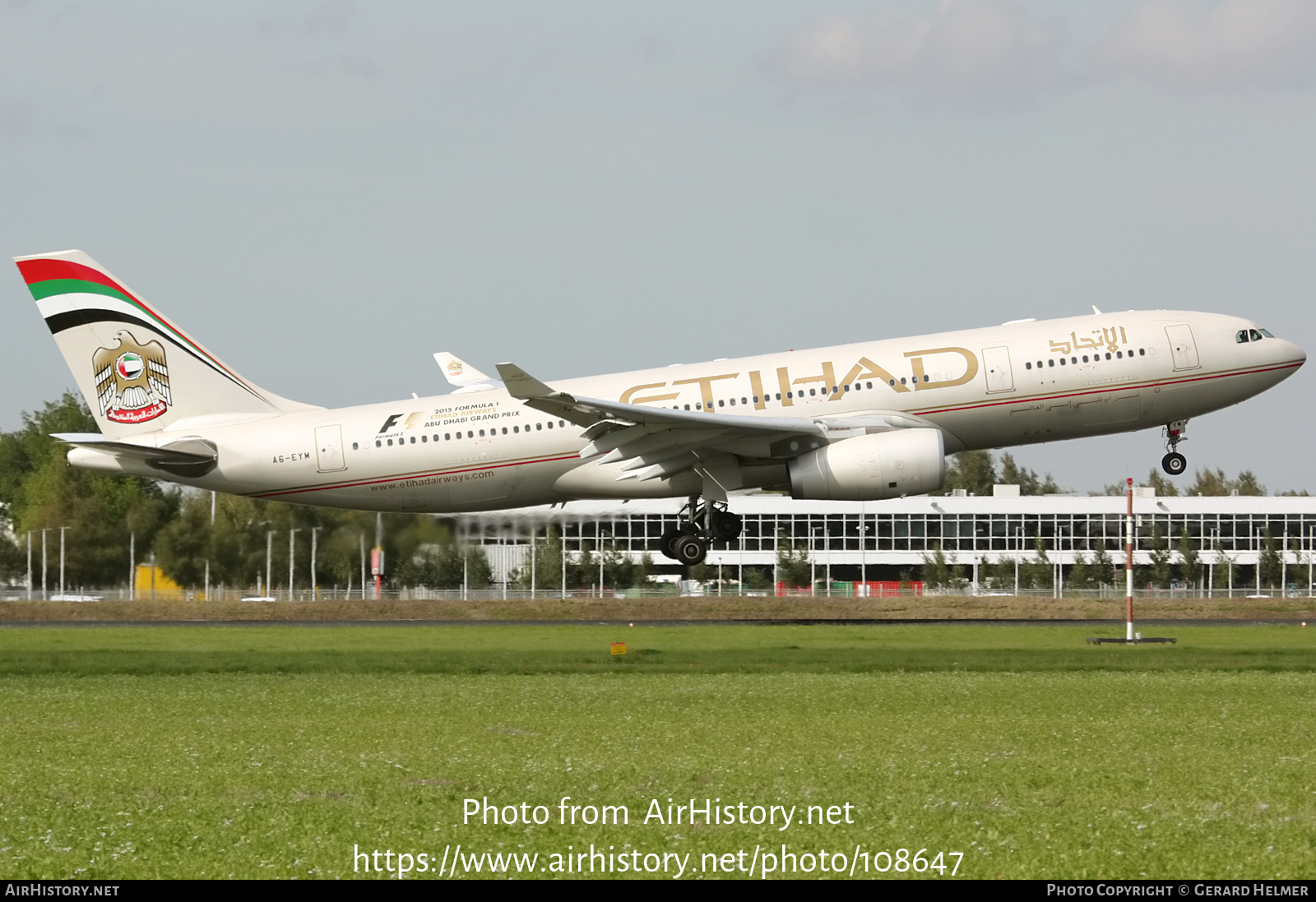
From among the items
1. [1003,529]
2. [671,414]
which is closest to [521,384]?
[671,414]

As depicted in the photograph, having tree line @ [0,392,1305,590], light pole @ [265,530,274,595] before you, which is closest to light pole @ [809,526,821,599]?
tree line @ [0,392,1305,590]

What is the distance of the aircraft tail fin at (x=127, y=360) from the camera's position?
38.2 meters

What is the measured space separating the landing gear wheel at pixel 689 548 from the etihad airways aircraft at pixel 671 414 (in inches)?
1.5

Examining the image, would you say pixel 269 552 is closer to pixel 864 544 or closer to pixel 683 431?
pixel 683 431

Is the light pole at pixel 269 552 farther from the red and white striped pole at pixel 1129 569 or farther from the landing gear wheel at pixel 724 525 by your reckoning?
the red and white striped pole at pixel 1129 569

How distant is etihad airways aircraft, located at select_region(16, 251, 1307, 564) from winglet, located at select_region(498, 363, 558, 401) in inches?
6.2

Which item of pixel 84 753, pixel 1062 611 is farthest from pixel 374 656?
pixel 1062 611

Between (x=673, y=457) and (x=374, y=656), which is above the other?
(x=673, y=457)

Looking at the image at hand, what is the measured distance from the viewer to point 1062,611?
52719mm

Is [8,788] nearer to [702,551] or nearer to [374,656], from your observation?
[374,656]

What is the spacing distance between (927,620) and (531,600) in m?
13.2

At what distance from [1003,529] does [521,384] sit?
67651 millimetres

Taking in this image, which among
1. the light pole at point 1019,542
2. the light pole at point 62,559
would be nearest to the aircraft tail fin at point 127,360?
the light pole at point 62,559

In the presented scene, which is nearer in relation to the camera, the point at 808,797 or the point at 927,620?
the point at 808,797
